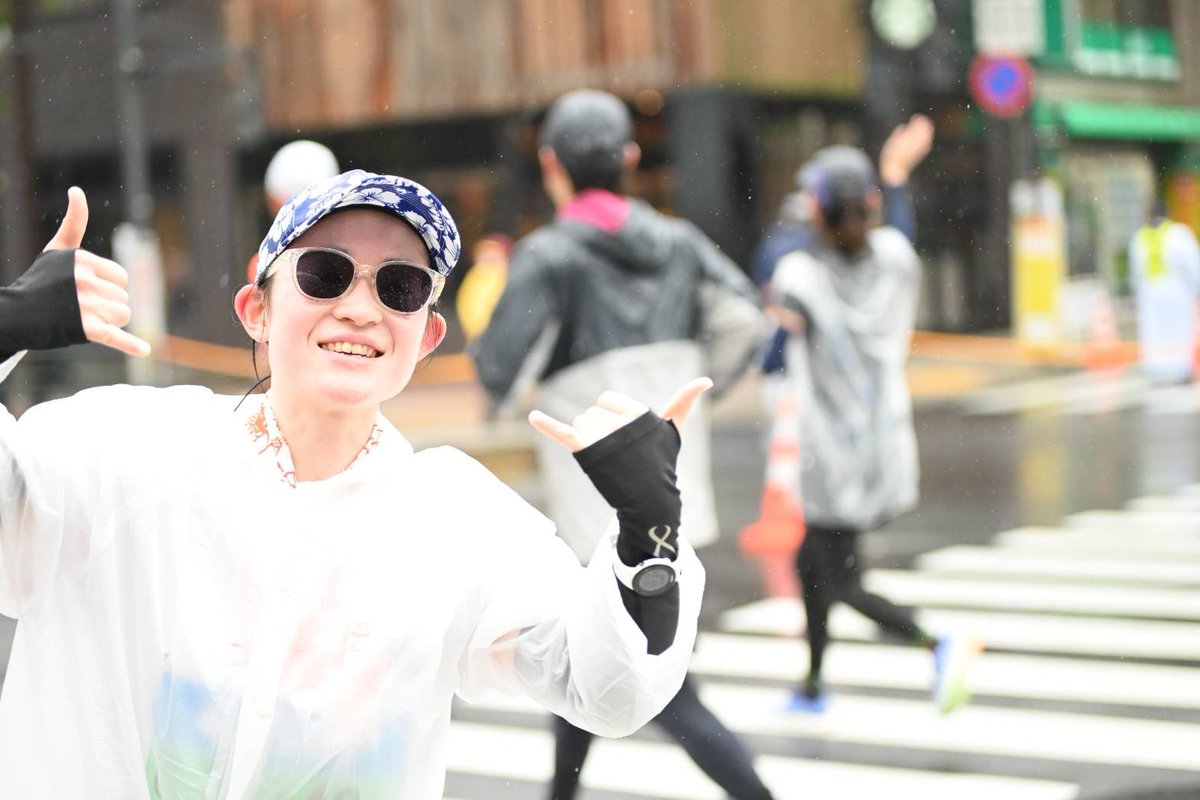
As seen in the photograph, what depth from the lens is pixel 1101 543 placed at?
883 centimetres

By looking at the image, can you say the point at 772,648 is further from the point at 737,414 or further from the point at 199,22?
the point at 199,22

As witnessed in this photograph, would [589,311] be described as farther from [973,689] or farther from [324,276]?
[973,689]

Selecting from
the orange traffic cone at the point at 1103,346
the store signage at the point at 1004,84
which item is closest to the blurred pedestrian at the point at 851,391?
the store signage at the point at 1004,84

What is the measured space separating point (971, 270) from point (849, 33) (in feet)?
15.0

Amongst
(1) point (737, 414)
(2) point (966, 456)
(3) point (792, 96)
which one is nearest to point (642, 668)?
(2) point (966, 456)

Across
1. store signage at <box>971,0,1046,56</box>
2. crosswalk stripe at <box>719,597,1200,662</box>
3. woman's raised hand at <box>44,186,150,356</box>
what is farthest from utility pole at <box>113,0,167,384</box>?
store signage at <box>971,0,1046,56</box>

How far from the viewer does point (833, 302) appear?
204 inches

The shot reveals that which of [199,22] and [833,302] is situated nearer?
[833,302]

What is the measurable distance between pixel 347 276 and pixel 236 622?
0.41m

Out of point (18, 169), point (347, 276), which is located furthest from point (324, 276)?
point (18, 169)

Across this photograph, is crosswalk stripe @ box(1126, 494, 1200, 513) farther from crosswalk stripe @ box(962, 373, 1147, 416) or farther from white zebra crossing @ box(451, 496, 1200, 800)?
crosswalk stripe @ box(962, 373, 1147, 416)

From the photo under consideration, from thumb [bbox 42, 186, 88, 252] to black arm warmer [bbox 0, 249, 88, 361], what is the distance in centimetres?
9

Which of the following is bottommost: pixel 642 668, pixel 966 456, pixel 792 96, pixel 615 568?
pixel 966 456

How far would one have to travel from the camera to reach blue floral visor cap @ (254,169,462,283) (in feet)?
6.31
